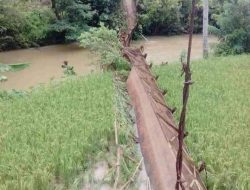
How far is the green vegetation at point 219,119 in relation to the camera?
14.3ft

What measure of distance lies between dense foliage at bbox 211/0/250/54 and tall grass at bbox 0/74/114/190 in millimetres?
8480

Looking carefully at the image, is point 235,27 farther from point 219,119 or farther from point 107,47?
point 219,119

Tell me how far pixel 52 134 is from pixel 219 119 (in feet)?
7.87

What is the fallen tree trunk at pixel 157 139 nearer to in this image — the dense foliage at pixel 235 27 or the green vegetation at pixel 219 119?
the green vegetation at pixel 219 119

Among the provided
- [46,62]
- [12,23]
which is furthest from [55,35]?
[46,62]

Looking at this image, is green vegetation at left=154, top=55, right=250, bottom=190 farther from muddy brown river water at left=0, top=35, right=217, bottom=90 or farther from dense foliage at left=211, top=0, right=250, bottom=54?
dense foliage at left=211, top=0, right=250, bottom=54

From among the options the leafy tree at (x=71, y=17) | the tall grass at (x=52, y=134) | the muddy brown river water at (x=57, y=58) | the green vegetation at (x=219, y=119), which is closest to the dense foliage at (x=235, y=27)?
the muddy brown river water at (x=57, y=58)

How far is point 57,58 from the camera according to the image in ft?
56.6

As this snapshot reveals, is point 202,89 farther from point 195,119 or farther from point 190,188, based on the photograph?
point 190,188

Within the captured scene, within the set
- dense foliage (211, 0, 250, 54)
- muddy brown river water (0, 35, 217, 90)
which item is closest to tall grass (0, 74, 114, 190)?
muddy brown river water (0, 35, 217, 90)

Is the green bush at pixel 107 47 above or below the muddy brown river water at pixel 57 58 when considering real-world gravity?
above

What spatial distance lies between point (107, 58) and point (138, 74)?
2.83 meters

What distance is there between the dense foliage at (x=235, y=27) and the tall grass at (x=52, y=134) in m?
8.48

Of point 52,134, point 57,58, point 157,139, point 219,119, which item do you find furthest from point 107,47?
point 157,139
